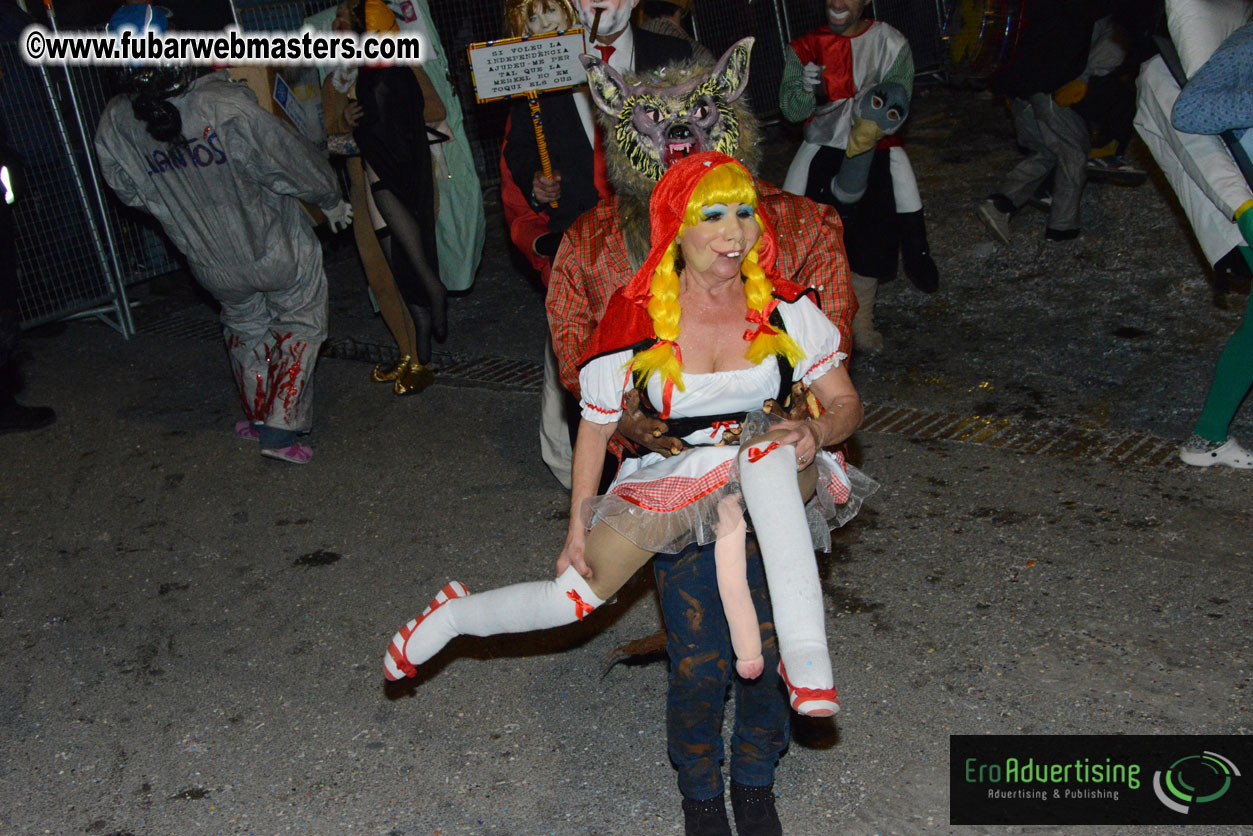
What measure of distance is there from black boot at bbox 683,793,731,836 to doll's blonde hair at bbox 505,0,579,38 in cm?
273

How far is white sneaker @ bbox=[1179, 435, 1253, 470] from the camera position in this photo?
183 inches

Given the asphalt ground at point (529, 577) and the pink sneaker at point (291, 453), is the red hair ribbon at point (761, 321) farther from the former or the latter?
the pink sneaker at point (291, 453)

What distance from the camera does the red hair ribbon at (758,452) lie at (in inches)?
103

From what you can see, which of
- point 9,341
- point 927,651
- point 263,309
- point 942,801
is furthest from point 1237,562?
point 9,341

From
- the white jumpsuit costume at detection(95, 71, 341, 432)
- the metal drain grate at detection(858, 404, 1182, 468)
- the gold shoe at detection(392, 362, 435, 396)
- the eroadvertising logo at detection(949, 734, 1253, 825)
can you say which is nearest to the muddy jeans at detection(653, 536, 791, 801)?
the eroadvertising logo at detection(949, 734, 1253, 825)

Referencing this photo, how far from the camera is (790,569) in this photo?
2.57 metres

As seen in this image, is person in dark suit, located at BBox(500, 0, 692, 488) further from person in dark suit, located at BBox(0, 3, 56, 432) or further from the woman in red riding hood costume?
person in dark suit, located at BBox(0, 3, 56, 432)

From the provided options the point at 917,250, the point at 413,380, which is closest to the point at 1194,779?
the point at 917,250

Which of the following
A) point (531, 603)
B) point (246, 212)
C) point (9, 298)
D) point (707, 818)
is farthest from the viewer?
point (9, 298)

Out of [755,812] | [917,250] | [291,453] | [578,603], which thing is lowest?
[291,453]

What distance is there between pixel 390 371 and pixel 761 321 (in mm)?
4259

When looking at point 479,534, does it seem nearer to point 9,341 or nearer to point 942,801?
point 942,801

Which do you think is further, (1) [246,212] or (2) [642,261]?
(1) [246,212]

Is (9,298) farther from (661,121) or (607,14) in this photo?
(661,121)
